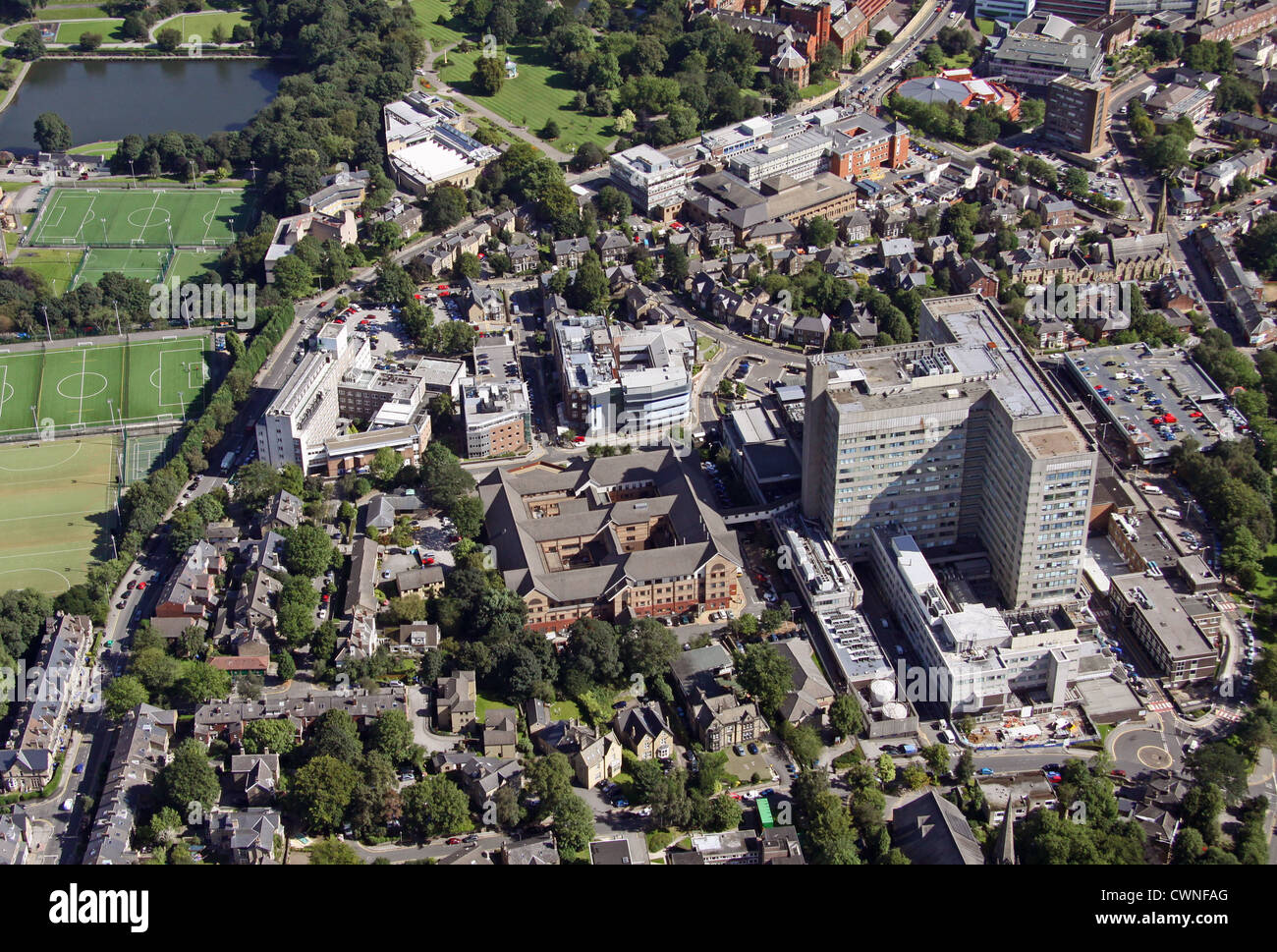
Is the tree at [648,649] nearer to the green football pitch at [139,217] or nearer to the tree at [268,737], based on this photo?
the tree at [268,737]

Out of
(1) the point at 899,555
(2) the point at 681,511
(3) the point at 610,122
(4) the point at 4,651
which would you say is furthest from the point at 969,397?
(3) the point at 610,122

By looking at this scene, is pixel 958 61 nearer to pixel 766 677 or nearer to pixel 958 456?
pixel 958 456

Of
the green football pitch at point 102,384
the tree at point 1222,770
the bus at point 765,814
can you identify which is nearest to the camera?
the bus at point 765,814

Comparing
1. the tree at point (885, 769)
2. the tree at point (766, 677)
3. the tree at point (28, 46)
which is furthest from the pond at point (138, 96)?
the tree at point (885, 769)

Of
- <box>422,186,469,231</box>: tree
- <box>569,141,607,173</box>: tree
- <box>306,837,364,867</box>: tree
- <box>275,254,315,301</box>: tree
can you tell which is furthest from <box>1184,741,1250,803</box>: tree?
<box>569,141,607,173</box>: tree

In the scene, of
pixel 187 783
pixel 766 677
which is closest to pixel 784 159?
pixel 766 677

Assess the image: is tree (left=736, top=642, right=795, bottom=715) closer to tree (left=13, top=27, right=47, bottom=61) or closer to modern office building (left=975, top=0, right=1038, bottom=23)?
modern office building (left=975, top=0, right=1038, bottom=23)
